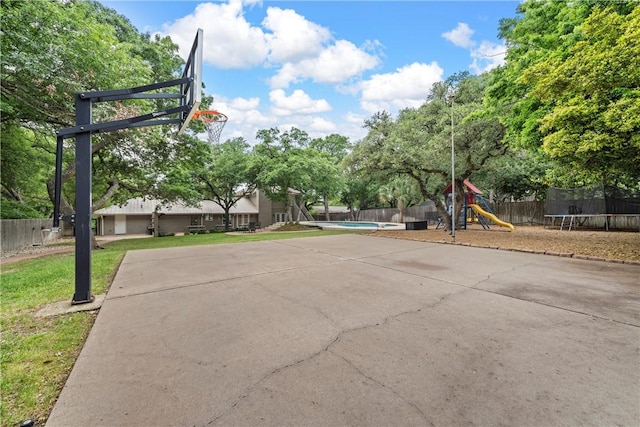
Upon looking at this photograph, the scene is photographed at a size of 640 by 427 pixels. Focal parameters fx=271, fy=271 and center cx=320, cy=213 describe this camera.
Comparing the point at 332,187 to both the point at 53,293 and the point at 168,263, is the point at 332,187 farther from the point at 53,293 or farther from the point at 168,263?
the point at 53,293

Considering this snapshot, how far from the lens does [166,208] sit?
2383cm

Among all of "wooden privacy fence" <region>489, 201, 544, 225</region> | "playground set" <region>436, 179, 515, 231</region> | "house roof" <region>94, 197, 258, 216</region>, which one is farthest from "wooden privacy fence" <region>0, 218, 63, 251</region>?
"wooden privacy fence" <region>489, 201, 544, 225</region>

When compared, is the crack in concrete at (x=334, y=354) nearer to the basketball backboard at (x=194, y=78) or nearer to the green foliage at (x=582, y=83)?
the basketball backboard at (x=194, y=78)

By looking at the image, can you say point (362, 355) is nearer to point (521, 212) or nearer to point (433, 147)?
point (433, 147)

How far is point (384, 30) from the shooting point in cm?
1020

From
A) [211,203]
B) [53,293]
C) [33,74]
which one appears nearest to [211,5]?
[33,74]

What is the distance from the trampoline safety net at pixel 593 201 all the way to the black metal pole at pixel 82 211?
21611mm

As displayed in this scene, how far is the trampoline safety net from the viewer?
14211mm

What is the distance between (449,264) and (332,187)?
17.8 meters

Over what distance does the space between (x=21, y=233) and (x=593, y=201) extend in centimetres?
3069

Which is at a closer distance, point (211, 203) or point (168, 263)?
point (168, 263)

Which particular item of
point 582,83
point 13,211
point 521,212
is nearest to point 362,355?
point 582,83

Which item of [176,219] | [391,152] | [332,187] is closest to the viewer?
[391,152]

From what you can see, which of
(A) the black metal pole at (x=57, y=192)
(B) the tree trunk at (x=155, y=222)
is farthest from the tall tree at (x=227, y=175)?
(A) the black metal pole at (x=57, y=192)
